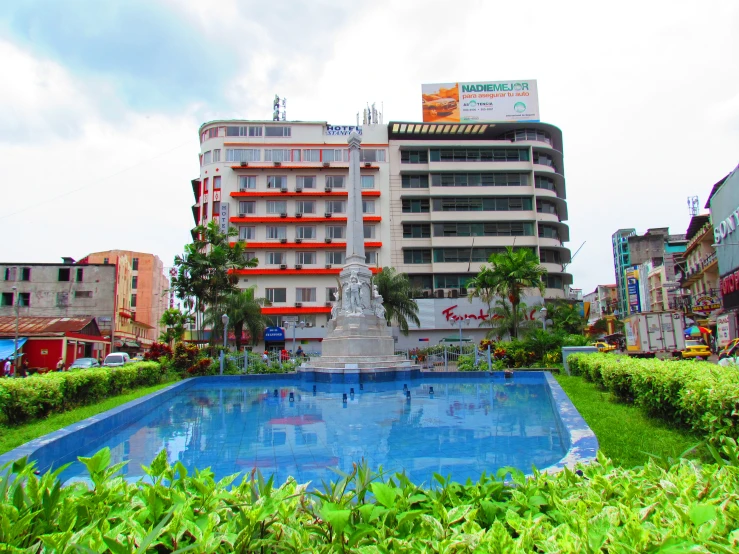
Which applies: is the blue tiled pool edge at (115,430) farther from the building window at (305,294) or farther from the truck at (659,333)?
the building window at (305,294)

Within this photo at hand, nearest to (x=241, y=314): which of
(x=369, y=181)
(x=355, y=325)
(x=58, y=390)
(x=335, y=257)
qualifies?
(x=335, y=257)

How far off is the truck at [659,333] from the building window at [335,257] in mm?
29243

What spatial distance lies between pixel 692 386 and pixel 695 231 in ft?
161

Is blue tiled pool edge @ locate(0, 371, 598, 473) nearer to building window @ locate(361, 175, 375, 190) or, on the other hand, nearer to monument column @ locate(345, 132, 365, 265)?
monument column @ locate(345, 132, 365, 265)

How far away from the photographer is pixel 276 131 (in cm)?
4903

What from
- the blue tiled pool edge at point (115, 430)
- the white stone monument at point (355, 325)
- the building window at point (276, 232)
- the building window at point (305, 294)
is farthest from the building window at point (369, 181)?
the blue tiled pool edge at point (115, 430)

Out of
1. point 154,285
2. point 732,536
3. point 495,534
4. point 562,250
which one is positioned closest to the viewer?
point 732,536

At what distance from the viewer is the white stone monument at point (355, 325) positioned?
70.9 feet

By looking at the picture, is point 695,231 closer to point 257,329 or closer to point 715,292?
point 715,292

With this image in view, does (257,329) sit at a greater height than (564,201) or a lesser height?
lesser

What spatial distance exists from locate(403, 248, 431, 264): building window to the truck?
87.2 feet

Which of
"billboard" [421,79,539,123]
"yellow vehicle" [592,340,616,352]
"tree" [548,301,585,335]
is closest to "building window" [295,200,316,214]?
"billboard" [421,79,539,123]

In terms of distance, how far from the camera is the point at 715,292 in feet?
127

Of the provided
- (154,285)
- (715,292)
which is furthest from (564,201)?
(154,285)
